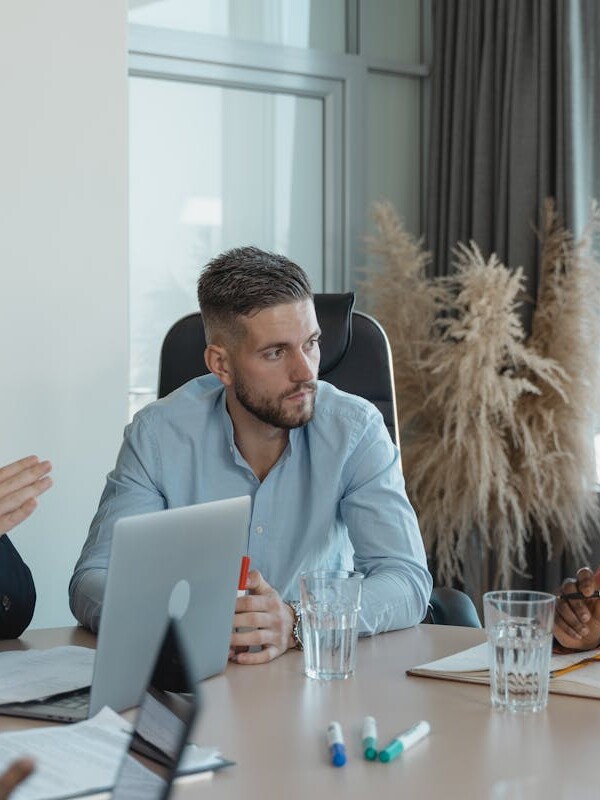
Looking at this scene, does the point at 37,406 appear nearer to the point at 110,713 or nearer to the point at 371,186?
the point at 110,713

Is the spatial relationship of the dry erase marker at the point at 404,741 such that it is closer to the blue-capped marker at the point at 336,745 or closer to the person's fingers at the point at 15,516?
the blue-capped marker at the point at 336,745

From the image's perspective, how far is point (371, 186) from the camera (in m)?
4.26

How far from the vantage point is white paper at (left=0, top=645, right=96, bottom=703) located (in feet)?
4.51

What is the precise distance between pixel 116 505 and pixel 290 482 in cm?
31

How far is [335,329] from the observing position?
7.41ft

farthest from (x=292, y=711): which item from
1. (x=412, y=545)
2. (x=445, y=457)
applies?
(x=445, y=457)

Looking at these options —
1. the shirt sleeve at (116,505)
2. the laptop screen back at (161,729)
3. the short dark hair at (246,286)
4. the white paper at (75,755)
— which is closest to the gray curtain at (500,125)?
the short dark hair at (246,286)

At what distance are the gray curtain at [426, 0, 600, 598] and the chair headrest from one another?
5.07 ft

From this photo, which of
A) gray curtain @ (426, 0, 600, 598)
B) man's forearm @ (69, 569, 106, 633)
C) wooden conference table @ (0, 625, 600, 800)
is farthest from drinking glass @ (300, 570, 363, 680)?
gray curtain @ (426, 0, 600, 598)

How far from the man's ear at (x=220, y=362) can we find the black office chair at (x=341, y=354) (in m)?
0.24

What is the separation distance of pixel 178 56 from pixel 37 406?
63.5 inches

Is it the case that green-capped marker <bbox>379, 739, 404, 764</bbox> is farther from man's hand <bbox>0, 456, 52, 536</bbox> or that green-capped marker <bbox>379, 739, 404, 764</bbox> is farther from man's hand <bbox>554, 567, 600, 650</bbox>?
man's hand <bbox>0, 456, 52, 536</bbox>

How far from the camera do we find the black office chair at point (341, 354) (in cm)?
226

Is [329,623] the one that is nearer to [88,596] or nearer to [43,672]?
[43,672]
